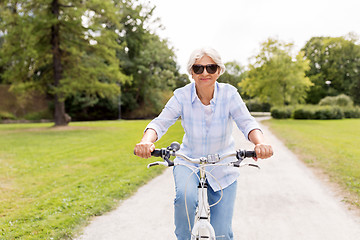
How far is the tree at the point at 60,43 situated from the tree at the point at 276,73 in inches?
613

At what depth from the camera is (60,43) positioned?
76.4 feet

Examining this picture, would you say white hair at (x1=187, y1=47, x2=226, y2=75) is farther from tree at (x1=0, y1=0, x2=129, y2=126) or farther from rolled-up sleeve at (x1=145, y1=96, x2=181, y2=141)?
tree at (x1=0, y1=0, x2=129, y2=126)

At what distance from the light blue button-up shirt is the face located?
79mm

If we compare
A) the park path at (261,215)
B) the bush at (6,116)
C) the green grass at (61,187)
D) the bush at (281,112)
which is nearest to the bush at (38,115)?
the bush at (6,116)

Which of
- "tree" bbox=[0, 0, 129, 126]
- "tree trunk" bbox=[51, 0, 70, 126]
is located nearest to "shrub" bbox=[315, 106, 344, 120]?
"tree" bbox=[0, 0, 129, 126]

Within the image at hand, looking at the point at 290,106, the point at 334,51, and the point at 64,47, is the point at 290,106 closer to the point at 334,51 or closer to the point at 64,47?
the point at 64,47

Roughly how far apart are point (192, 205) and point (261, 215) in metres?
2.67

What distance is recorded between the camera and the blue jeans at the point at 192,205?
226 centimetres

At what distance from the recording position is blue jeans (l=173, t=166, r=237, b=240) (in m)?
2.26

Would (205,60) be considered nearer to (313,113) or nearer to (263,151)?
(263,151)

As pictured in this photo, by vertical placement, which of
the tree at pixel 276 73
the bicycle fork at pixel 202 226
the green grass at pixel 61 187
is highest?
the tree at pixel 276 73

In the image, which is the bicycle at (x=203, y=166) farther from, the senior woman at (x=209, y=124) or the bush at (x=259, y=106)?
the bush at (x=259, y=106)

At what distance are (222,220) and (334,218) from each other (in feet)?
9.41

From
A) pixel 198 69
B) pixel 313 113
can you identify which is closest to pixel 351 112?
pixel 313 113
